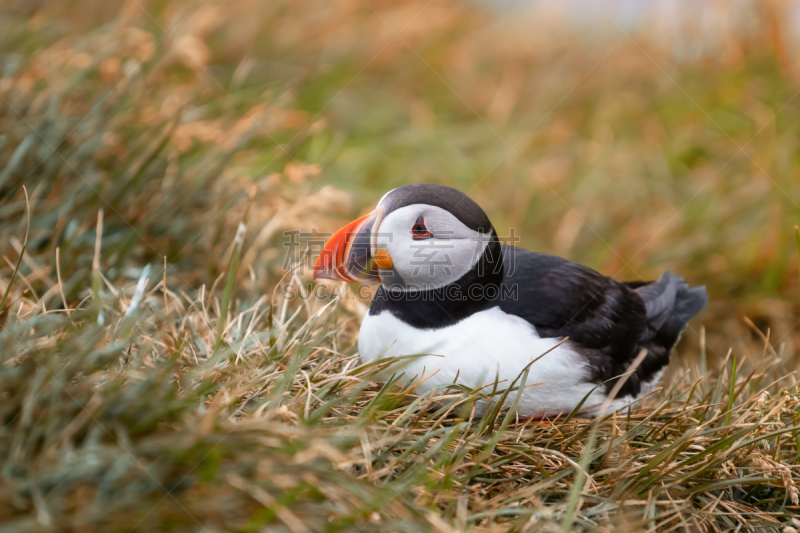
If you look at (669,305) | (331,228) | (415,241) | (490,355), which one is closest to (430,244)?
(415,241)

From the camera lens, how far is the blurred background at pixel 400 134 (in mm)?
3541

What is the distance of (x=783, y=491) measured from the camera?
2.34 meters

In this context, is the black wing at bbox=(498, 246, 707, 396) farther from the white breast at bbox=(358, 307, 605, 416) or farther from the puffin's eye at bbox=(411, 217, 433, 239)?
the puffin's eye at bbox=(411, 217, 433, 239)

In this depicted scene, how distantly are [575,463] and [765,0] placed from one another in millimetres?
5909

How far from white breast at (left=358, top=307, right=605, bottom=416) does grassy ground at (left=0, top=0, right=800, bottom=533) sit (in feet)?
0.35

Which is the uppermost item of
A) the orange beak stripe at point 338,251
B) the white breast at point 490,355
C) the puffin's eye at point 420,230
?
the puffin's eye at point 420,230

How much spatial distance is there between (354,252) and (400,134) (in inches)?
143

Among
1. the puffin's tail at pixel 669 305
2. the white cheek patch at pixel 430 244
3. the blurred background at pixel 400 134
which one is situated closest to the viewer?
the white cheek patch at pixel 430 244

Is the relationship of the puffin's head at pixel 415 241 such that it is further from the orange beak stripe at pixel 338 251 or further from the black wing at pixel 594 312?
the black wing at pixel 594 312

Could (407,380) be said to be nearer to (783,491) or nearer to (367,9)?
(783,491)

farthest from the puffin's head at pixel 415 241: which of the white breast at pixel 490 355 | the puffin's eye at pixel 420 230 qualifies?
the white breast at pixel 490 355

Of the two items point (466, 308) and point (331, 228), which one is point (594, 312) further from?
point (331, 228)

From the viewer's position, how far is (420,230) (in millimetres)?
2385

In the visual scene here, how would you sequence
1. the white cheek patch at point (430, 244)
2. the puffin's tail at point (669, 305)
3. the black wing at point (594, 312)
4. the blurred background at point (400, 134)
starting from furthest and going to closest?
1. the blurred background at point (400, 134)
2. the puffin's tail at point (669, 305)
3. the black wing at point (594, 312)
4. the white cheek patch at point (430, 244)
